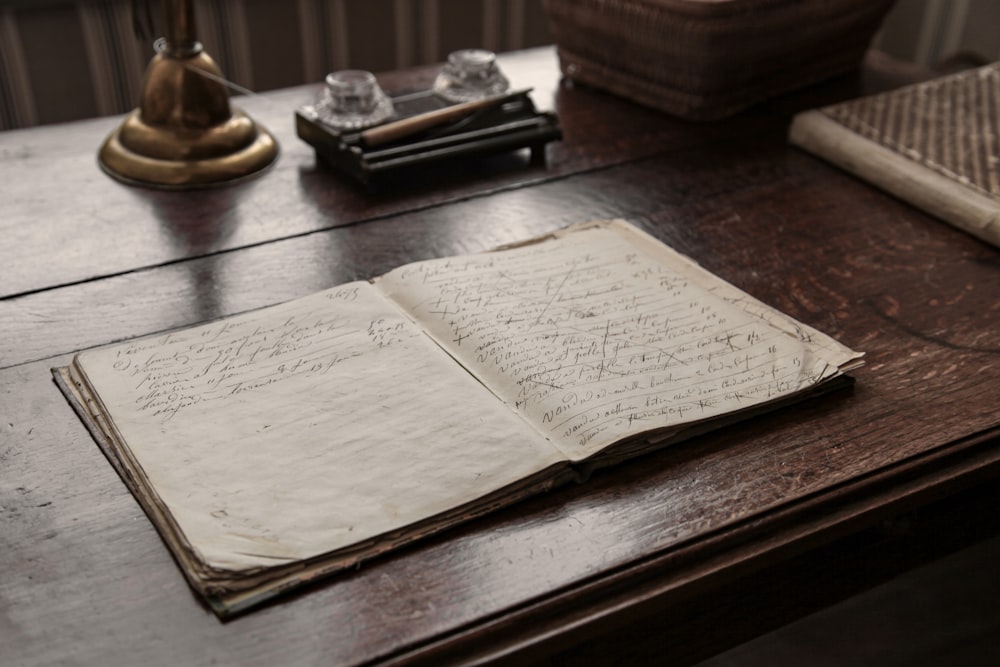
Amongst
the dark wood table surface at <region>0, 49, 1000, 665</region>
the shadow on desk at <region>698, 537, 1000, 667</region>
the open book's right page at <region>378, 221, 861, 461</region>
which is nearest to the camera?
the dark wood table surface at <region>0, 49, 1000, 665</region>

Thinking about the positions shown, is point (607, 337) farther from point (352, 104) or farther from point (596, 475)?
point (352, 104)

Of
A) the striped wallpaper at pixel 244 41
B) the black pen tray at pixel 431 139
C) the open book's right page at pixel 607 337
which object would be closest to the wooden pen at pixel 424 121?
the black pen tray at pixel 431 139

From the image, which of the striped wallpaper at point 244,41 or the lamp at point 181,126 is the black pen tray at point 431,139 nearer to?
the lamp at point 181,126

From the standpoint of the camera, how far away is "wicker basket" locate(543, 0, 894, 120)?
1.25 m

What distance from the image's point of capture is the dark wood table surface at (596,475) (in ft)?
1.92

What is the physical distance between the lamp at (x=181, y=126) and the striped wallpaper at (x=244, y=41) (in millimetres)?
1012

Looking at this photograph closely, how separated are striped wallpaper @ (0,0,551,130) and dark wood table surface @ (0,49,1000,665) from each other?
876 mm

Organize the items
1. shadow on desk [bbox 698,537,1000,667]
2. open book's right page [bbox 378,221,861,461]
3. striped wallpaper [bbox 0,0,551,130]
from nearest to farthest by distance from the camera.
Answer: open book's right page [bbox 378,221,861,461] → shadow on desk [bbox 698,537,1000,667] → striped wallpaper [bbox 0,0,551,130]

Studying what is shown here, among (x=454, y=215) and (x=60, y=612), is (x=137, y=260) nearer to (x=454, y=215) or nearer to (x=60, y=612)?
(x=454, y=215)

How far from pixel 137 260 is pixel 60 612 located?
457mm

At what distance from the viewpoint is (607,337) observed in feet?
2.70

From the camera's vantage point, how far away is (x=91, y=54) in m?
2.07

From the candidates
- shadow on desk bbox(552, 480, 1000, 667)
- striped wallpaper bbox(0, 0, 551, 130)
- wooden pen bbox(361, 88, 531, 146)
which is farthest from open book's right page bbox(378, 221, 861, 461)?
striped wallpaper bbox(0, 0, 551, 130)

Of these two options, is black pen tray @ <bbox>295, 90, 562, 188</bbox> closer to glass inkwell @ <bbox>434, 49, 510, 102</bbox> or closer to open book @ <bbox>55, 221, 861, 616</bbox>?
glass inkwell @ <bbox>434, 49, 510, 102</bbox>
